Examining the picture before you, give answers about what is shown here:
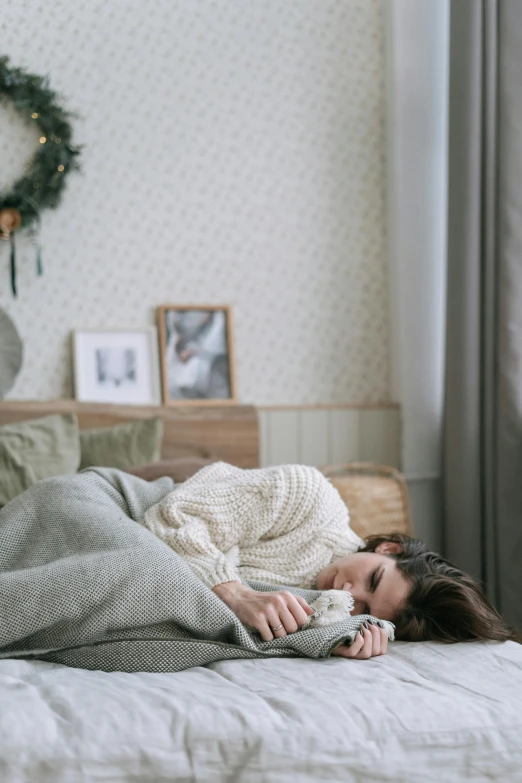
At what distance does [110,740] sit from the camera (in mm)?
1074

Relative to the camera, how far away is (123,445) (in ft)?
8.23

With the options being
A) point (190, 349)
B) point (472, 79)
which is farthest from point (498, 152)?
point (190, 349)

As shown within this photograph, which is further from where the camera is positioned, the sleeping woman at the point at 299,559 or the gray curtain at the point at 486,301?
the gray curtain at the point at 486,301

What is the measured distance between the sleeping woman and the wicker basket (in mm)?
933

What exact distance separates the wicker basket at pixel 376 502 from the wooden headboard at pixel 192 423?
0.35 metres

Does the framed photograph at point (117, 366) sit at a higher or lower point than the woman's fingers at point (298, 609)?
higher

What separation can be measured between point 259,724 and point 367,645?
0.41 meters

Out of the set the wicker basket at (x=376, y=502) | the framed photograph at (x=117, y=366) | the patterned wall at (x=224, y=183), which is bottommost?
the wicker basket at (x=376, y=502)

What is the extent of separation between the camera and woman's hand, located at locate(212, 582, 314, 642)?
1.50 metres

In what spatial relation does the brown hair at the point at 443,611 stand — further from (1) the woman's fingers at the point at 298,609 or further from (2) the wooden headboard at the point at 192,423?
(2) the wooden headboard at the point at 192,423

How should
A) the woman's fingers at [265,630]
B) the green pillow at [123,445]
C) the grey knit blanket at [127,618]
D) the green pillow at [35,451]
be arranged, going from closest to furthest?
1. the grey knit blanket at [127,618]
2. the woman's fingers at [265,630]
3. the green pillow at [35,451]
4. the green pillow at [123,445]

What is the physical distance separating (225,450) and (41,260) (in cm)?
97

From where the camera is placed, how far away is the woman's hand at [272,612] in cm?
150

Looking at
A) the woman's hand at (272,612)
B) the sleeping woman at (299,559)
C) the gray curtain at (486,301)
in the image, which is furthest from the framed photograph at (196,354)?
the woman's hand at (272,612)
